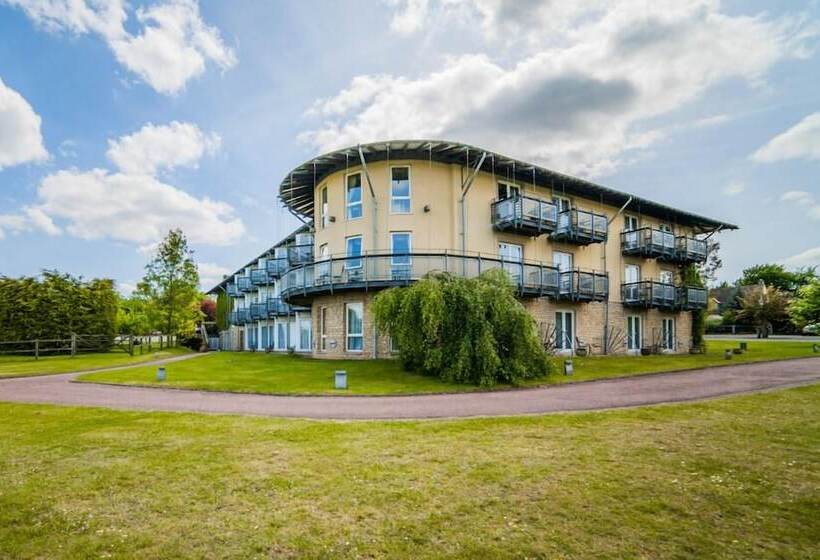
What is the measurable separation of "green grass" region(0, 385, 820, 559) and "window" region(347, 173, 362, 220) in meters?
15.2

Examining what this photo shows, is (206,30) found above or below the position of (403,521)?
above

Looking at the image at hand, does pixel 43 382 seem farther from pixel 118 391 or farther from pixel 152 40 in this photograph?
pixel 152 40

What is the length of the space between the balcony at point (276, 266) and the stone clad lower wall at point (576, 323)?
39.9ft

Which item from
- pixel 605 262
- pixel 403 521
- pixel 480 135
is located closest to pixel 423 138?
pixel 480 135

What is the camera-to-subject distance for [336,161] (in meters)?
22.5

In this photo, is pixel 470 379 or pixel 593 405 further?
pixel 470 379

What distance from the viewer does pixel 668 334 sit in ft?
96.9

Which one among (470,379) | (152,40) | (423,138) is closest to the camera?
(152,40)

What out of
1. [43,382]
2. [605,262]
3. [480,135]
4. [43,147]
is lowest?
[43,382]

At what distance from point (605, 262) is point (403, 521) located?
84.4 ft

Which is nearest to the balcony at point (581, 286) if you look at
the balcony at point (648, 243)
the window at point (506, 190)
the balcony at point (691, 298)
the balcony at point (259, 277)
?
the balcony at point (648, 243)

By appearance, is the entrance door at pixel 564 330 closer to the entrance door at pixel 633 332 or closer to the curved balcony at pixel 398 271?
the curved balcony at pixel 398 271

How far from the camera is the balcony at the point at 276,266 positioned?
3469cm

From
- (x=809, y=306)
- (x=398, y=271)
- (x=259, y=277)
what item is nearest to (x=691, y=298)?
(x=809, y=306)
